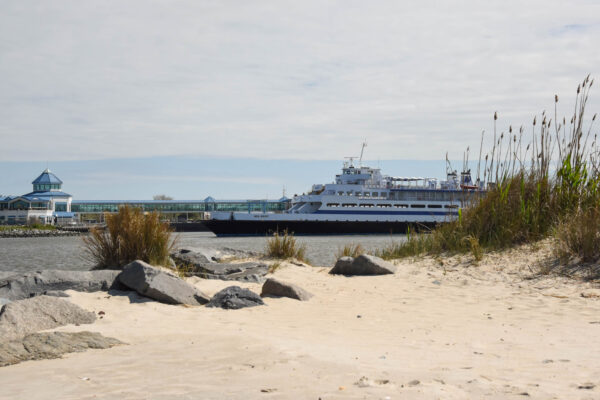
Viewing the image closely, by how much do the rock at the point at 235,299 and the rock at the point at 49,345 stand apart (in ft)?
5.36

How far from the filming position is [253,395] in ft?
9.29

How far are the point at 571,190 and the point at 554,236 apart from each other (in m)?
0.83

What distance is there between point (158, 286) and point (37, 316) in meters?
1.43

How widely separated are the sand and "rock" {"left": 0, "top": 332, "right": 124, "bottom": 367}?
0.12 m

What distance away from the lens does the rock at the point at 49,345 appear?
12.4 feet

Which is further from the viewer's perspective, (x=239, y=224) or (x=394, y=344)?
(x=239, y=224)

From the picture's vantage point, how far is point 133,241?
26.3 ft

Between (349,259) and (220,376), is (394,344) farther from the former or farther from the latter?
(349,259)

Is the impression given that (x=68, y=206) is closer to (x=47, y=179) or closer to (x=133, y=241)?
(x=47, y=179)

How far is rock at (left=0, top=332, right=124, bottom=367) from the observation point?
377cm

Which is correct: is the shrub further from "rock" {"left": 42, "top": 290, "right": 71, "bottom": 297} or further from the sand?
"rock" {"left": 42, "top": 290, "right": 71, "bottom": 297}

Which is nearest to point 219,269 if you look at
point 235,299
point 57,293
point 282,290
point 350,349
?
point 282,290

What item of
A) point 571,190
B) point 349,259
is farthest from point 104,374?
point 571,190

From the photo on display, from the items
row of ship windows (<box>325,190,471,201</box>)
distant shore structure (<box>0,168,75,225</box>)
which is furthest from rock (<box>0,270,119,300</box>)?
distant shore structure (<box>0,168,75,225</box>)
